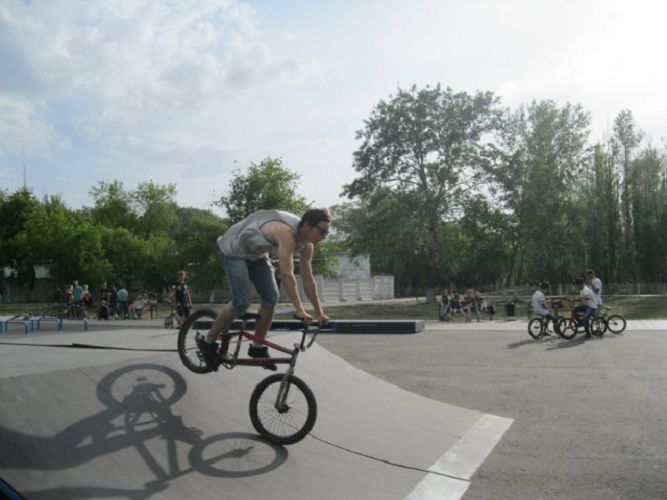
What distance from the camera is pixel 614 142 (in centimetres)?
4603

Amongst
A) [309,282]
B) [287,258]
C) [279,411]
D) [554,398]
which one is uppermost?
[287,258]

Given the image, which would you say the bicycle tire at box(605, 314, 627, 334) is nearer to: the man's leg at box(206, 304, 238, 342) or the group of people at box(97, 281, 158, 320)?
the man's leg at box(206, 304, 238, 342)

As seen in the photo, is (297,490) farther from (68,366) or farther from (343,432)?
(68,366)

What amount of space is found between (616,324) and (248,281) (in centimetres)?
1542

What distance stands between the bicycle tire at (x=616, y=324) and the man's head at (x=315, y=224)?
14492mm

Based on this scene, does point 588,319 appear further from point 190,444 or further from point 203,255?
point 203,255

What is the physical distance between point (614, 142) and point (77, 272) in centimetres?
4000

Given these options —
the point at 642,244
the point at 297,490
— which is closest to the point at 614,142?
the point at 642,244

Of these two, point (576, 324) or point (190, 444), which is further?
point (576, 324)

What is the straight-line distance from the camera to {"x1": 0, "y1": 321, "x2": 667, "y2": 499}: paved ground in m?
3.98

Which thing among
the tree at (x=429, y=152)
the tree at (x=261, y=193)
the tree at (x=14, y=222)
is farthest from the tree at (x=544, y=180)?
the tree at (x=14, y=222)

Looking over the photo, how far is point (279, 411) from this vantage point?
196 inches

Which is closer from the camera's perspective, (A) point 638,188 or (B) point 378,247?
(B) point 378,247

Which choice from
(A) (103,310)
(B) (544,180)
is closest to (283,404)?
(A) (103,310)
